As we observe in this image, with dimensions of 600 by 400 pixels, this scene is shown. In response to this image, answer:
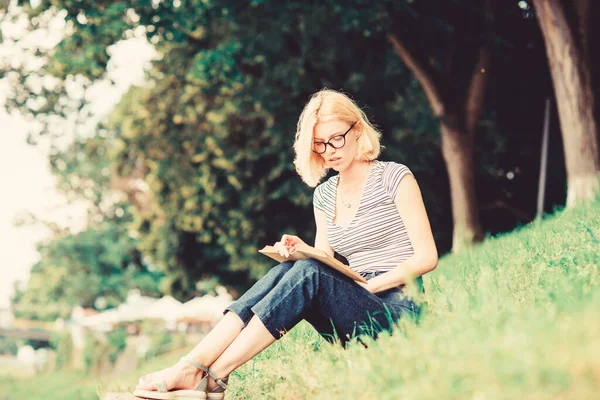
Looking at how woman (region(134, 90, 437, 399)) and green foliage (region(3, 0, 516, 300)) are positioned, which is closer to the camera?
woman (region(134, 90, 437, 399))

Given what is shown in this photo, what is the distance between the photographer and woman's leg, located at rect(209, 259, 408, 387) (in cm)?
354

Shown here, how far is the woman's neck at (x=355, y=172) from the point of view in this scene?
4.25 metres

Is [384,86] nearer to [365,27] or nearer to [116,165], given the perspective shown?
[365,27]

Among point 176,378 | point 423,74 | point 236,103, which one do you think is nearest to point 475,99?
point 423,74

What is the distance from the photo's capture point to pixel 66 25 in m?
13.0

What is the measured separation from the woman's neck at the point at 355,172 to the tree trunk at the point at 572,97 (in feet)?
20.9

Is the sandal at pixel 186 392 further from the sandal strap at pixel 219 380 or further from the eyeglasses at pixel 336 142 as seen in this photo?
the eyeglasses at pixel 336 142

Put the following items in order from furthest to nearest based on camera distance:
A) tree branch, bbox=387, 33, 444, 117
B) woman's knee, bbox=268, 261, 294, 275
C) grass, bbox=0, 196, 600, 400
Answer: tree branch, bbox=387, 33, 444, 117
woman's knee, bbox=268, 261, 294, 275
grass, bbox=0, 196, 600, 400

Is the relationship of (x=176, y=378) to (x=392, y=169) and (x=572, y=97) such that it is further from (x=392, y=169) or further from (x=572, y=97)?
→ (x=572, y=97)

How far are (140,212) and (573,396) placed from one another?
20.8m

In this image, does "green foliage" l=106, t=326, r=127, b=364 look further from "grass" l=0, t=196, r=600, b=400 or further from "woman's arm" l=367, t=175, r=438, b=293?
"woman's arm" l=367, t=175, r=438, b=293

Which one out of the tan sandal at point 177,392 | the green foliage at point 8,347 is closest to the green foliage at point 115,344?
the tan sandal at point 177,392

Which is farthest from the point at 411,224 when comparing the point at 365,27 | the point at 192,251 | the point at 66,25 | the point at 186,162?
the point at 192,251

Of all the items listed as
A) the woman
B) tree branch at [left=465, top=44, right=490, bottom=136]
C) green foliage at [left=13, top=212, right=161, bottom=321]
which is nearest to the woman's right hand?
the woman
